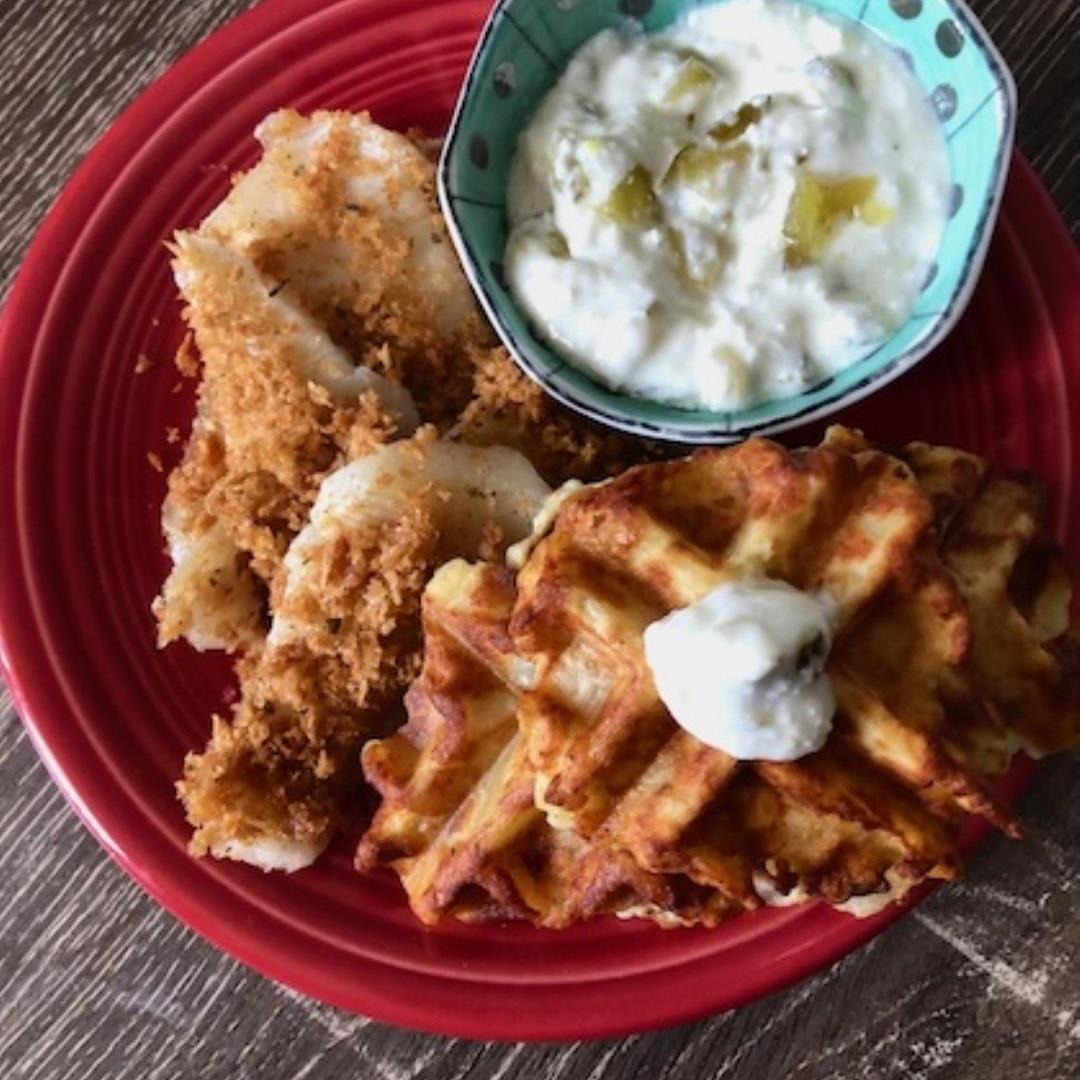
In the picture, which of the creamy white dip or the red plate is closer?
the creamy white dip

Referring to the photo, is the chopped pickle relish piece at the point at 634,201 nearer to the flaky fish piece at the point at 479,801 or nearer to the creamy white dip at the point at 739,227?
the creamy white dip at the point at 739,227

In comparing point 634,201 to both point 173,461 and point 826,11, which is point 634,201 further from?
point 173,461

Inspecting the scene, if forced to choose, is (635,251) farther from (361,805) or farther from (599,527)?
(361,805)

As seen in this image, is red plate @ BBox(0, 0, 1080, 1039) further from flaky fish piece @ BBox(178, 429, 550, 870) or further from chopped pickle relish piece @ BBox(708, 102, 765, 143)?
chopped pickle relish piece @ BBox(708, 102, 765, 143)

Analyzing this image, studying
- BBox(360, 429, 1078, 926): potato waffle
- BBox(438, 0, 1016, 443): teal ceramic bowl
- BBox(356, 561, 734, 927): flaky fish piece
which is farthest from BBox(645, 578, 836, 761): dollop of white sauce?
BBox(438, 0, 1016, 443): teal ceramic bowl

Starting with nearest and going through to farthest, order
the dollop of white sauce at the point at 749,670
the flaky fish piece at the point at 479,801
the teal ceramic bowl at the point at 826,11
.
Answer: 1. the dollop of white sauce at the point at 749,670
2. the flaky fish piece at the point at 479,801
3. the teal ceramic bowl at the point at 826,11

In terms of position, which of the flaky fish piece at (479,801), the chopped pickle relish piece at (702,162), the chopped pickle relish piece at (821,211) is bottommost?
the flaky fish piece at (479,801)

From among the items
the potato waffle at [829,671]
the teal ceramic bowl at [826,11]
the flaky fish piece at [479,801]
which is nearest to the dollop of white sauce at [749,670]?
the potato waffle at [829,671]
